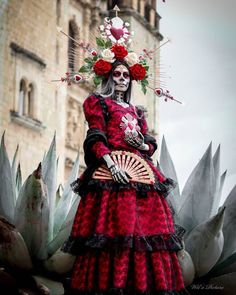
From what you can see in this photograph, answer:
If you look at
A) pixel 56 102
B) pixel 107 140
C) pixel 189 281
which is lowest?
pixel 189 281

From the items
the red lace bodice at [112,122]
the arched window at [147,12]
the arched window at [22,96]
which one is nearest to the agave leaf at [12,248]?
the red lace bodice at [112,122]

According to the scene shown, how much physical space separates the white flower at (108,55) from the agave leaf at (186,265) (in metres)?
0.94

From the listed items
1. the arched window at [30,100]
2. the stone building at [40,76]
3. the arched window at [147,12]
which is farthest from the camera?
the arched window at [147,12]

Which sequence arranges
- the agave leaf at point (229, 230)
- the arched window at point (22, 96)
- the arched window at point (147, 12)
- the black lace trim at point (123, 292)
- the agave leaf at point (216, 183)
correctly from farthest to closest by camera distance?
the arched window at point (147, 12)
the arched window at point (22, 96)
the agave leaf at point (216, 183)
the agave leaf at point (229, 230)
the black lace trim at point (123, 292)

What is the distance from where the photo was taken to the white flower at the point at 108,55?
11.4ft

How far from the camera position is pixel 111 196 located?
3.11m

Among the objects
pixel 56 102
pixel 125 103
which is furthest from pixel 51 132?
pixel 125 103

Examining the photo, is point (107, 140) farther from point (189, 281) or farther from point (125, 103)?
point (189, 281)

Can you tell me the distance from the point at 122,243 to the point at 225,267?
52cm

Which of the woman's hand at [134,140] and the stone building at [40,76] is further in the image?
the stone building at [40,76]

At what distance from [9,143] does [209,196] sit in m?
12.4

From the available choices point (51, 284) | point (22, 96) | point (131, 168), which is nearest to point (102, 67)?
point (131, 168)

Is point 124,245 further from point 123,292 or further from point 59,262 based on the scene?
point 59,262

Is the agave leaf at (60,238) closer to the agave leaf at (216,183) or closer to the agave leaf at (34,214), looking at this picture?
the agave leaf at (34,214)
